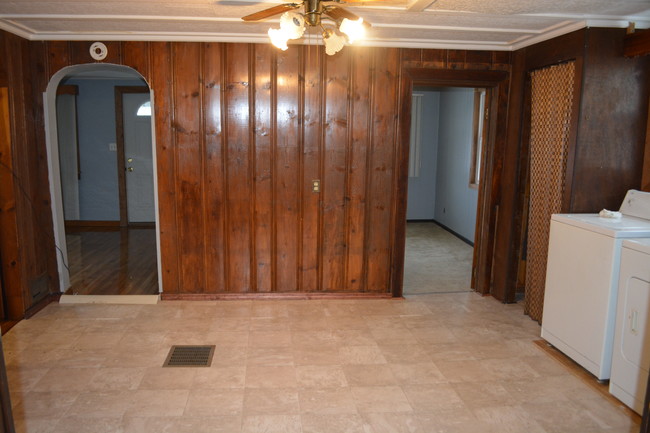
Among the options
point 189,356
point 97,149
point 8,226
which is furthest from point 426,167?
point 8,226

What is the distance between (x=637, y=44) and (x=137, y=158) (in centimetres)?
683

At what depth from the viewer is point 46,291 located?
171 inches

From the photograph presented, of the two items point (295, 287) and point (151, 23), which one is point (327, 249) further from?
point (151, 23)

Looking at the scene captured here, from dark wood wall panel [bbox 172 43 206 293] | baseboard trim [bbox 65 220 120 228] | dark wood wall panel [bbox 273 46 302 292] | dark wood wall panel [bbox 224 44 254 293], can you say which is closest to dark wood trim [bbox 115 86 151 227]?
baseboard trim [bbox 65 220 120 228]

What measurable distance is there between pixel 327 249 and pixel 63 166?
5.41 m

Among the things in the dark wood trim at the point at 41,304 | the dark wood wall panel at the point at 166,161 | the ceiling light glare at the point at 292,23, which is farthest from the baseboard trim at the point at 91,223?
the ceiling light glare at the point at 292,23

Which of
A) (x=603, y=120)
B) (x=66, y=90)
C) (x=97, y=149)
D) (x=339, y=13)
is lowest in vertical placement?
(x=97, y=149)

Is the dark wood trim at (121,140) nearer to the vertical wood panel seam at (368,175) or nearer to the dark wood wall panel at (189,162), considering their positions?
the dark wood wall panel at (189,162)

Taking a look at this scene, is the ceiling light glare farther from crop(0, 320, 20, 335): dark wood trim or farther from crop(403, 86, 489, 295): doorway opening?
crop(0, 320, 20, 335): dark wood trim

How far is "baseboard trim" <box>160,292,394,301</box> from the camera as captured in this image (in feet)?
14.7

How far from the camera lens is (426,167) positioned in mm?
8602

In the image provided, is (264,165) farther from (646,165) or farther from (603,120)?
(646,165)

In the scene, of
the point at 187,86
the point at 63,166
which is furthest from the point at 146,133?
the point at 187,86

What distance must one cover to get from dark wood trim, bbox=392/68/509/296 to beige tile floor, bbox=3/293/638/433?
53 cm
